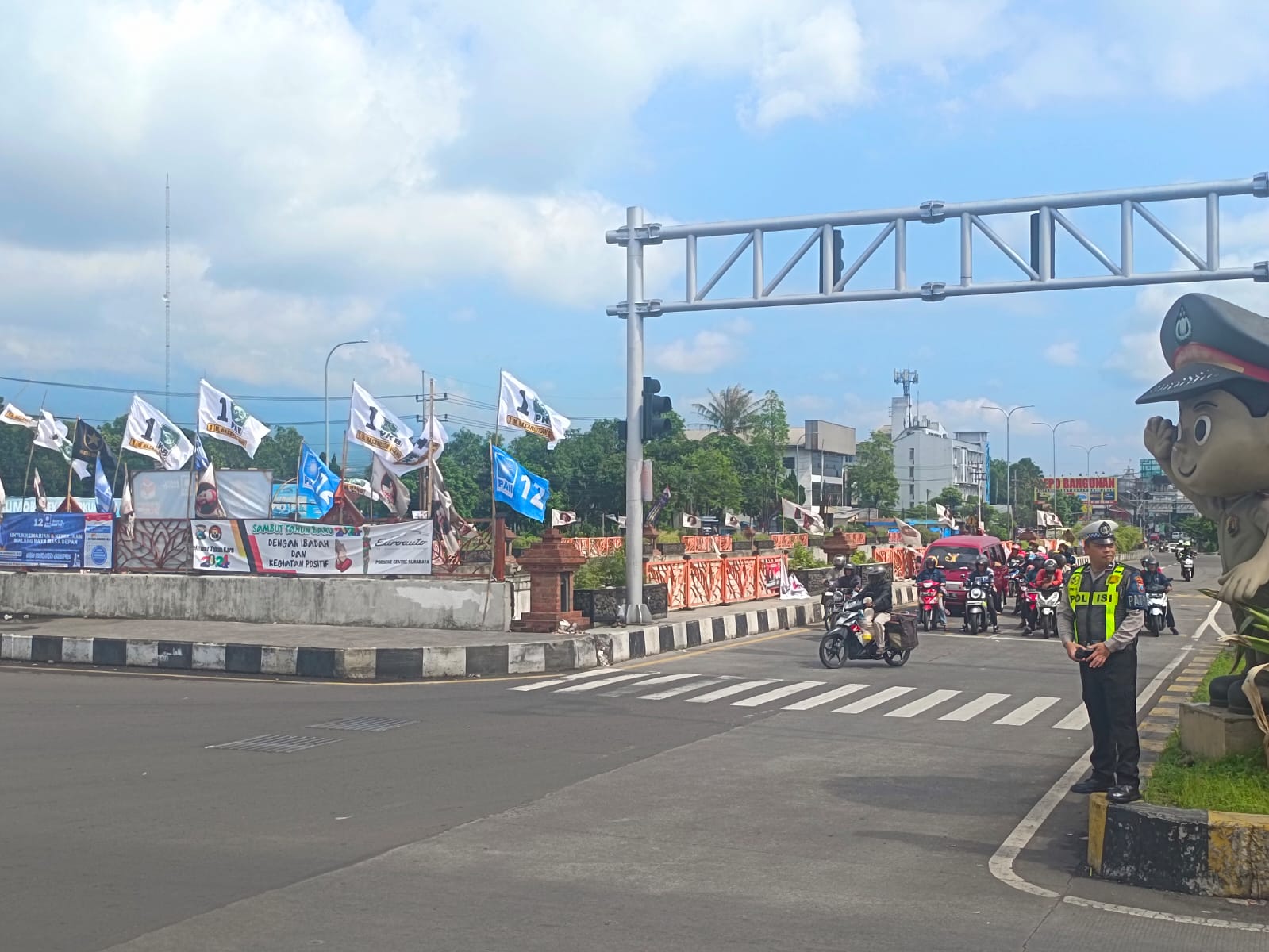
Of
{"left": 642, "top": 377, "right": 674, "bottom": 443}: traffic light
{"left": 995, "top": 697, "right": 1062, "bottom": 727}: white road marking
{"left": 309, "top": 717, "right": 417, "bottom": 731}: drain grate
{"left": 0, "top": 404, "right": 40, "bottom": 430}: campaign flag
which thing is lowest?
{"left": 995, "top": 697, "right": 1062, "bottom": 727}: white road marking

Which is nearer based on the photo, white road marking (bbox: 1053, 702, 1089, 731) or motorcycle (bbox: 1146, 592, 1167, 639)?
white road marking (bbox: 1053, 702, 1089, 731)

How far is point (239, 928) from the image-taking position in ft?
17.6

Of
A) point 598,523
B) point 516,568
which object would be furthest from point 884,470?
point 516,568

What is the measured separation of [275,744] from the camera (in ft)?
33.6

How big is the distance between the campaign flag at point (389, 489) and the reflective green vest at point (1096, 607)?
74.7 ft

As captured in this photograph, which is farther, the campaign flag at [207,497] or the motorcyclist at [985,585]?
the campaign flag at [207,497]

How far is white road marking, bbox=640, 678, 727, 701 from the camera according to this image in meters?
13.3

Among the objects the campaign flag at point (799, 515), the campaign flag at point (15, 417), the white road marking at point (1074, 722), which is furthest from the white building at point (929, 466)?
the white road marking at point (1074, 722)

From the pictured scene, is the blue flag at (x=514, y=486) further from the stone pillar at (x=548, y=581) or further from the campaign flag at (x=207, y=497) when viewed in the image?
the campaign flag at (x=207, y=497)

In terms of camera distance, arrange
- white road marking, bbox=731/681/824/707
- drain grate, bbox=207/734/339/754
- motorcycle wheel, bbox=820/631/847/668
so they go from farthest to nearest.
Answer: motorcycle wheel, bbox=820/631/847/668 → white road marking, bbox=731/681/824/707 → drain grate, bbox=207/734/339/754

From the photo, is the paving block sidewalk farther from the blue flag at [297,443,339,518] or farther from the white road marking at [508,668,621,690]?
the blue flag at [297,443,339,518]

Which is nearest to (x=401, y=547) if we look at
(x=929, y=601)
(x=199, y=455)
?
(x=929, y=601)

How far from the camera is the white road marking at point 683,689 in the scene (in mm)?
13289

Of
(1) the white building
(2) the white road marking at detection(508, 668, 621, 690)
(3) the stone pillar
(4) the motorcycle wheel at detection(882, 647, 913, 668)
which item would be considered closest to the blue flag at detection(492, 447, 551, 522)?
(3) the stone pillar
